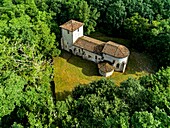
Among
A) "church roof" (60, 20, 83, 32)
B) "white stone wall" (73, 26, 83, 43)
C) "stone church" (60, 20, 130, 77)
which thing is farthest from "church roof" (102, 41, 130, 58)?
"church roof" (60, 20, 83, 32)

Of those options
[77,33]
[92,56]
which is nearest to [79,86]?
[92,56]

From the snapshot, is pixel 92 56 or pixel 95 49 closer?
pixel 95 49

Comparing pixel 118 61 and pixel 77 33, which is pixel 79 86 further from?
pixel 77 33

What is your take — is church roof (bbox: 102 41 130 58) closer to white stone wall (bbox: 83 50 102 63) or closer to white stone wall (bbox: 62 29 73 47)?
white stone wall (bbox: 83 50 102 63)

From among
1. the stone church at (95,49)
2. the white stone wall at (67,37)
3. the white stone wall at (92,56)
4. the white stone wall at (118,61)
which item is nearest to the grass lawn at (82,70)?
the white stone wall at (92,56)

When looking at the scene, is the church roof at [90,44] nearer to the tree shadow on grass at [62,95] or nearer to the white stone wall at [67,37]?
the white stone wall at [67,37]

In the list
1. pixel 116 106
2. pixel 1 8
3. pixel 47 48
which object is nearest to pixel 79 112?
pixel 116 106

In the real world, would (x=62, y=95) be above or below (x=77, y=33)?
below
